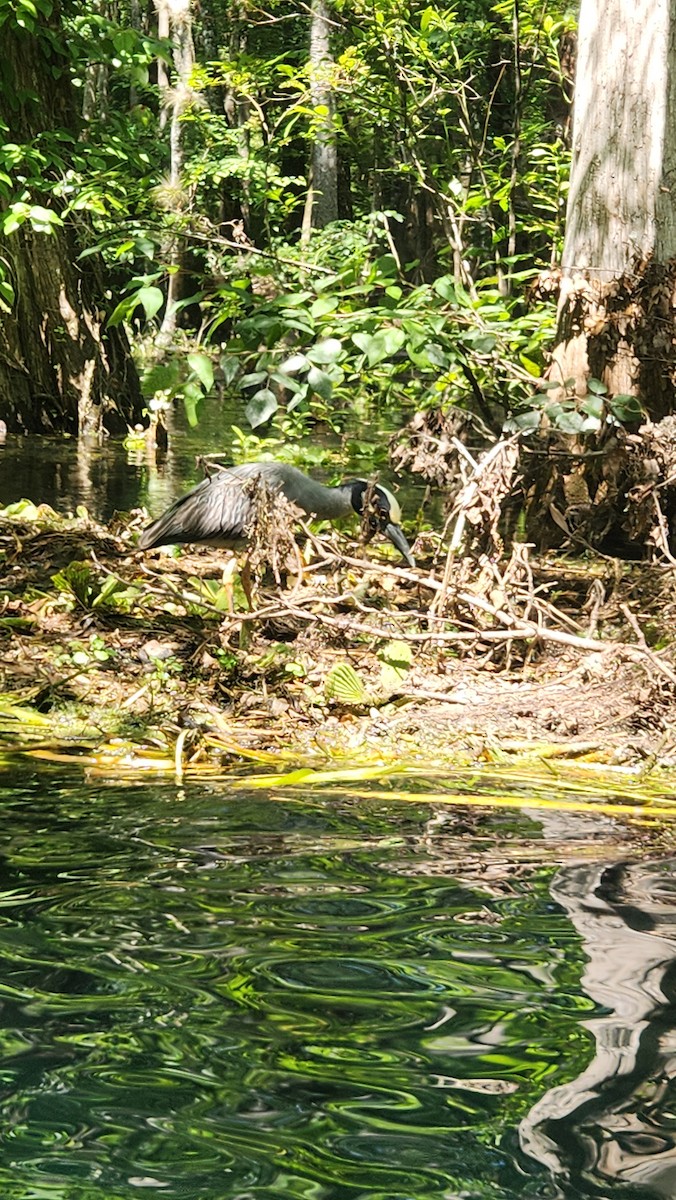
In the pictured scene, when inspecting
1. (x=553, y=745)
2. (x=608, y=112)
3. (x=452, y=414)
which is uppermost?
(x=608, y=112)

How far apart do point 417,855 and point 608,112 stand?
4.87 metres

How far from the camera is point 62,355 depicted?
11094 millimetres

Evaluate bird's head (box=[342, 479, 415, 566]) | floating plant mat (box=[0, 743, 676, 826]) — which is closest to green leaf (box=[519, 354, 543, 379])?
bird's head (box=[342, 479, 415, 566])

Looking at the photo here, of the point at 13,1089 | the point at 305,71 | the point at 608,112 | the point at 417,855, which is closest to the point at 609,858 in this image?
the point at 417,855

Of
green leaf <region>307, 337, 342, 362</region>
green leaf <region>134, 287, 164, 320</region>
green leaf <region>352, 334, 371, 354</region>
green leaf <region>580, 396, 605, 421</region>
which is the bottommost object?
green leaf <region>580, 396, 605, 421</region>

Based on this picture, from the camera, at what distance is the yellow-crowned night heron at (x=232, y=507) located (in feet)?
20.1

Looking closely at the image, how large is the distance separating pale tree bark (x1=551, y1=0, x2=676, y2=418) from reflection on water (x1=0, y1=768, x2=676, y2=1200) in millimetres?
3753

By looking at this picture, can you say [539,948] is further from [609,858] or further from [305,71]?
[305,71]

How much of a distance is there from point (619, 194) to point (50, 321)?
223 inches

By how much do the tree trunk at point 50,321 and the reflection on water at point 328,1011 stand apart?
7563 millimetres

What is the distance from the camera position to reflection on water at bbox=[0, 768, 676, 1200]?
1569mm

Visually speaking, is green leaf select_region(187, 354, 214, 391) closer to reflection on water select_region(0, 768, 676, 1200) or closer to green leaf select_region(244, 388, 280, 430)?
green leaf select_region(244, 388, 280, 430)

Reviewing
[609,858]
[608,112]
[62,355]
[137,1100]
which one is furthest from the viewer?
[62,355]

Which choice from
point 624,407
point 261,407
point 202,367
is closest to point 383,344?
point 261,407
